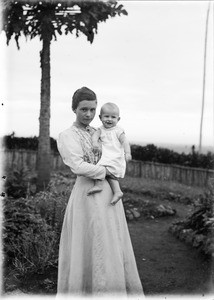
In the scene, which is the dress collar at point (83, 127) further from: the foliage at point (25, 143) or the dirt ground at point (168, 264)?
the foliage at point (25, 143)

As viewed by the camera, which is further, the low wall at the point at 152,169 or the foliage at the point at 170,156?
the foliage at the point at 170,156

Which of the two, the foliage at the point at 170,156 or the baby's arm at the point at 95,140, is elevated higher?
the baby's arm at the point at 95,140

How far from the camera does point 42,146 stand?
37.4 ft

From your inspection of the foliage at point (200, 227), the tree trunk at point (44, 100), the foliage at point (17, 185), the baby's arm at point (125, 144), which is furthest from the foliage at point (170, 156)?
the baby's arm at point (125, 144)

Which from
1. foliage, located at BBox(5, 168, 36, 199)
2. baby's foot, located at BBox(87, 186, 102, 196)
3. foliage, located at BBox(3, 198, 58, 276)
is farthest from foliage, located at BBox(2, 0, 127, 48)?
baby's foot, located at BBox(87, 186, 102, 196)

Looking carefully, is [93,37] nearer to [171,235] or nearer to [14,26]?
[14,26]

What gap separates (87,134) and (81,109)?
0.25m

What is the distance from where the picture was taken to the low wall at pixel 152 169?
46.6ft

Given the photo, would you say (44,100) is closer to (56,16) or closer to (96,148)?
(56,16)

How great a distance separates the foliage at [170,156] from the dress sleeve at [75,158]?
37.3 ft

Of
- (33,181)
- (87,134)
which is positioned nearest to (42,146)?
(33,181)

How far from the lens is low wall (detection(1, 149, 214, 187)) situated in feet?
46.6

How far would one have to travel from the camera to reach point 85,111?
→ 3625 mm

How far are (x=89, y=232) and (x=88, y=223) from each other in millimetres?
76
